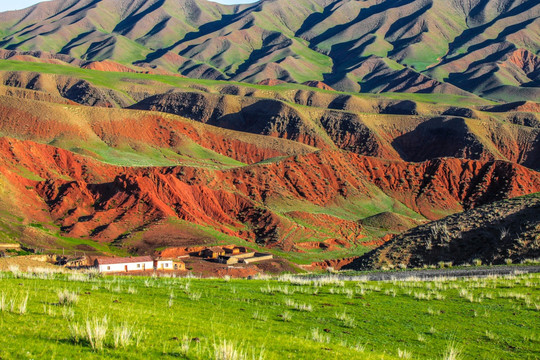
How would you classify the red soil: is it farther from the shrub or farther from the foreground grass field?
the shrub

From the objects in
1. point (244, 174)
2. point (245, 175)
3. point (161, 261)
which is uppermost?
point (244, 174)

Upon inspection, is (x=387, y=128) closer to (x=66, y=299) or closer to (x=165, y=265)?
(x=165, y=265)

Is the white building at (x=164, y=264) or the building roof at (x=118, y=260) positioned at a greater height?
the building roof at (x=118, y=260)

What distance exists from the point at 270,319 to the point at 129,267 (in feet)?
127

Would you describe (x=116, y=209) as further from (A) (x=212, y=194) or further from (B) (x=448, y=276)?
(B) (x=448, y=276)

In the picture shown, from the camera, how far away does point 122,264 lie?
52594 mm

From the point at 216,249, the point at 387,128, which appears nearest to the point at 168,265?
the point at 216,249

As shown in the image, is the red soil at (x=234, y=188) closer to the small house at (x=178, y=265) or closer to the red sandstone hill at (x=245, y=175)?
the red sandstone hill at (x=245, y=175)

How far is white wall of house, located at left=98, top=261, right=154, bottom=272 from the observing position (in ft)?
166

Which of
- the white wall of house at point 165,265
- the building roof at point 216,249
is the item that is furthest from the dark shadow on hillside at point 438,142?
the white wall of house at point 165,265

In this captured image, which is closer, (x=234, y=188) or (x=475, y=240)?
(x=475, y=240)

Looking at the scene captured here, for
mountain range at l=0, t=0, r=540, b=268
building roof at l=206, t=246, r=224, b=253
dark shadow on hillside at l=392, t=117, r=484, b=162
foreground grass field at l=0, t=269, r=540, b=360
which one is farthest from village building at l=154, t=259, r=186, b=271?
dark shadow on hillside at l=392, t=117, r=484, b=162

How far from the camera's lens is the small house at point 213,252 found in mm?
67125

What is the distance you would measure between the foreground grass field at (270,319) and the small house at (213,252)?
4194 centimetres
